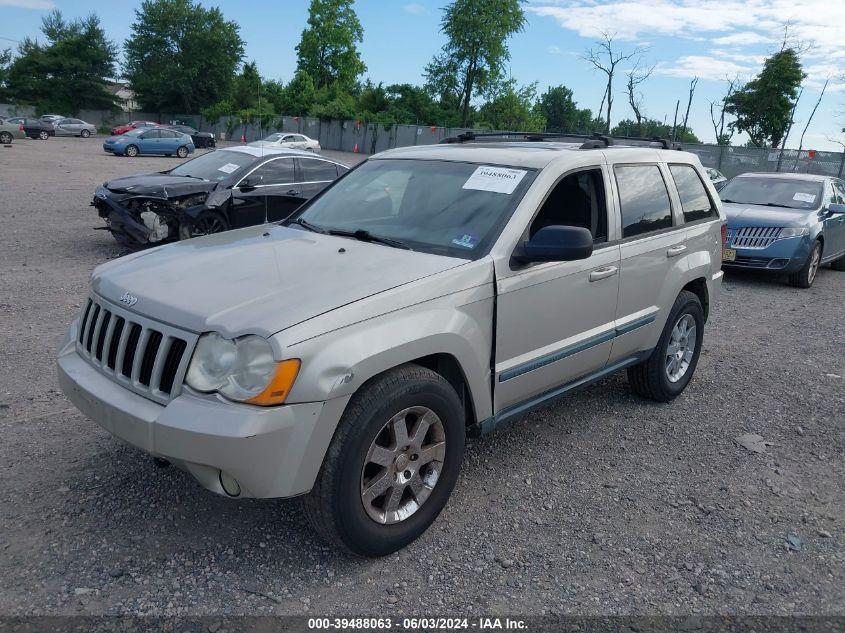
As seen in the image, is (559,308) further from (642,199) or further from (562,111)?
(562,111)

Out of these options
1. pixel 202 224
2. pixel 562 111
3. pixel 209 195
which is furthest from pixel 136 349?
pixel 562 111

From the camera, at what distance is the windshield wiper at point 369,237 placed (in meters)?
3.62

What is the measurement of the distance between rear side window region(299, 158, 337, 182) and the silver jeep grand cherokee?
6.23 metres

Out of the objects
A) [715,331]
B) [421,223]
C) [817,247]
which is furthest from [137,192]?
[817,247]

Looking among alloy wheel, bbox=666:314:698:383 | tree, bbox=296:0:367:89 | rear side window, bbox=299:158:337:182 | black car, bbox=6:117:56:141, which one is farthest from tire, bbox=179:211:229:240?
tree, bbox=296:0:367:89

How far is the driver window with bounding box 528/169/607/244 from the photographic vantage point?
3.99m

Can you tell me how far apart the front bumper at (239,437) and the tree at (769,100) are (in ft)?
155

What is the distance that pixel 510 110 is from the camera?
55.9 m

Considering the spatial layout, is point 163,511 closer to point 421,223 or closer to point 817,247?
point 421,223

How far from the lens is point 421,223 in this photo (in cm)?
379

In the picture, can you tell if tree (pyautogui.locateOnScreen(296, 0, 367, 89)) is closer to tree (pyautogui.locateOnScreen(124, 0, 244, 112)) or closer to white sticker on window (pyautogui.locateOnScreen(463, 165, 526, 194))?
tree (pyautogui.locateOnScreen(124, 0, 244, 112))

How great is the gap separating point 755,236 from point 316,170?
663 cm

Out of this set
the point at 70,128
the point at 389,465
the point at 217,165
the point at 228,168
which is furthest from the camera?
the point at 70,128

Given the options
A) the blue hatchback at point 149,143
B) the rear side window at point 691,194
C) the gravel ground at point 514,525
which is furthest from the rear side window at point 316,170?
the blue hatchback at point 149,143
